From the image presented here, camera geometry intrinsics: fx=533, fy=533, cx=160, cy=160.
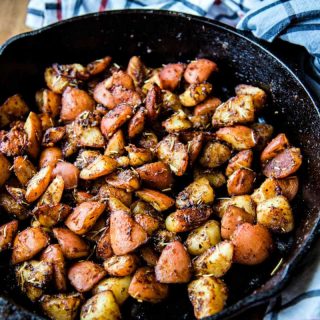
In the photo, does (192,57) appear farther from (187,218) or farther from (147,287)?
(147,287)

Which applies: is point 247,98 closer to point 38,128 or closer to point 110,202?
point 110,202

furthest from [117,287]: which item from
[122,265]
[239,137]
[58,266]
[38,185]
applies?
[239,137]

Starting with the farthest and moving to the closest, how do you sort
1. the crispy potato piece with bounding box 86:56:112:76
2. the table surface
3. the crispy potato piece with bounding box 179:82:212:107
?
the table surface → the crispy potato piece with bounding box 86:56:112:76 → the crispy potato piece with bounding box 179:82:212:107

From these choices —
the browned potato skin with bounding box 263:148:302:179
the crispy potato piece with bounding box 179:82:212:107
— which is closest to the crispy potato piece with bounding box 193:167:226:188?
the browned potato skin with bounding box 263:148:302:179

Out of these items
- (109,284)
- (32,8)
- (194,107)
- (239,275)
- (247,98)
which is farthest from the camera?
(32,8)

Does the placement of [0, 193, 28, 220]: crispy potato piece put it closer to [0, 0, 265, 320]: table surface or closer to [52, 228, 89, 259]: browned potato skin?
[52, 228, 89, 259]: browned potato skin

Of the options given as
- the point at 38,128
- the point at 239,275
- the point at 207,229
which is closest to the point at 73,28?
the point at 38,128
